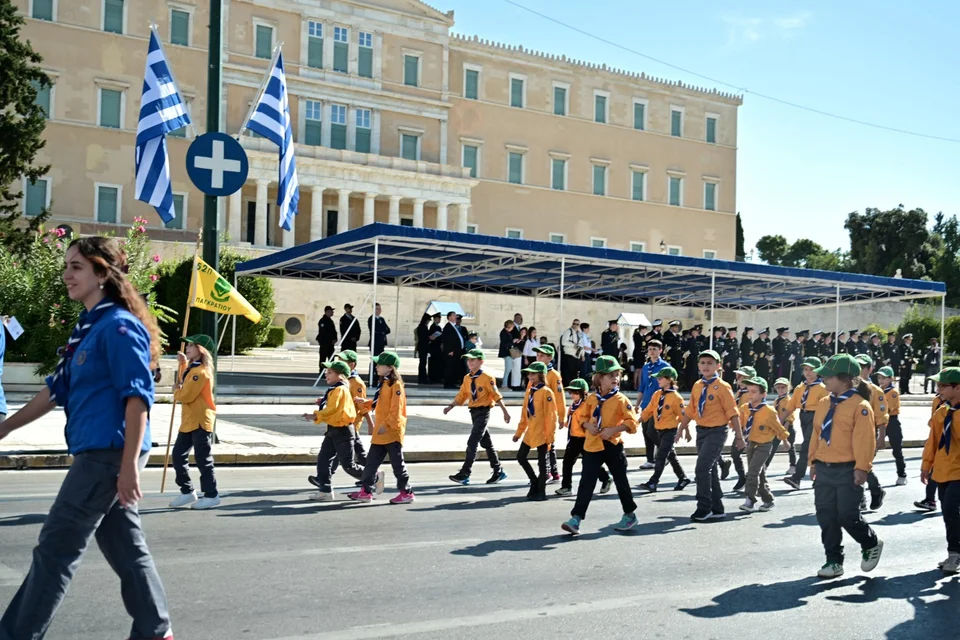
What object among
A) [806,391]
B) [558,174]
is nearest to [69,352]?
[806,391]

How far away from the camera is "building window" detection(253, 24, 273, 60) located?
56219 mm

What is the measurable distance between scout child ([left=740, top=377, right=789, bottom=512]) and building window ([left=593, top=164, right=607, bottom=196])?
2252 inches

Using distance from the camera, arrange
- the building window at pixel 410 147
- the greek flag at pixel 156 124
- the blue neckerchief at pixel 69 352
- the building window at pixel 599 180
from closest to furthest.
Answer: the blue neckerchief at pixel 69 352, the greek flag at pixel 156 124, the building window at pixel 410 147, the building window at pixel 599 180

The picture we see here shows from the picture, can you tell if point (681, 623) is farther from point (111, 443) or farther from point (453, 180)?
point (453, 180)

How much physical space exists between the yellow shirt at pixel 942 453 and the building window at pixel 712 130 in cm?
6706

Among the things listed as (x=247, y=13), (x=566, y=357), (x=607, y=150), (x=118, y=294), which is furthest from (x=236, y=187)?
(x=607, y=150)

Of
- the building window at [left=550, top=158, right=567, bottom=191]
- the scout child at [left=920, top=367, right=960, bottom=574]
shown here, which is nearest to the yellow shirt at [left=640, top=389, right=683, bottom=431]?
the scout child at [left=920, top=367, right=960, bottom=574]

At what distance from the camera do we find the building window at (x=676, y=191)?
2810 inches

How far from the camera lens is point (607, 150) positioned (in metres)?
68.5

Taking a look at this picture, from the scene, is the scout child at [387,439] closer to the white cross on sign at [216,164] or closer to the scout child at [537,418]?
the scout child at [537,418]

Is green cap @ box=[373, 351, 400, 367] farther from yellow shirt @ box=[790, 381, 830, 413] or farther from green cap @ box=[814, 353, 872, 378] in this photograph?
yellow shirt @ box=[790, 381, 830, 413]

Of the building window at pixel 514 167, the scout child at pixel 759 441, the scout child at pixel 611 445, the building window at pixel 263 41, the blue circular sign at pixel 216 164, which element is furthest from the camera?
the building window at pixel 514 167

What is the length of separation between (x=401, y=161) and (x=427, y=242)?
3717 centimetres

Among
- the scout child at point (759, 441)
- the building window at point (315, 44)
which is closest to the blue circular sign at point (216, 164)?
the scout child at point (759, 441)
